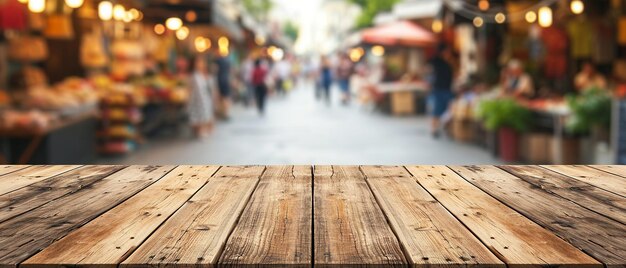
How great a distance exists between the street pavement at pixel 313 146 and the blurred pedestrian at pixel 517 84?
1.04 m

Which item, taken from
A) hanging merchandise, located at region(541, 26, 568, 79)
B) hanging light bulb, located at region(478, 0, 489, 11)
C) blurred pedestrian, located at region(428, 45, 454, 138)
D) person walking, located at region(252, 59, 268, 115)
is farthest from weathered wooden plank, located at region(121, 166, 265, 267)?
person walking, located at region(252, 59, 268, 115)

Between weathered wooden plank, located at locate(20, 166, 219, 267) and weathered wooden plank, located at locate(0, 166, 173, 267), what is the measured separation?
1.6 inches

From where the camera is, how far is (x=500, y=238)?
2.31 m

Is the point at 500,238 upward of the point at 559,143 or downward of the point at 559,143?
upward

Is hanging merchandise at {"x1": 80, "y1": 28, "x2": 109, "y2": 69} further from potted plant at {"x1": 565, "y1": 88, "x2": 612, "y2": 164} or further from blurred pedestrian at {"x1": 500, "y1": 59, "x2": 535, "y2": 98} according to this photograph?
potted plant at {"x1": 565, "y1": 88, "x2": 612, "y2": 164}

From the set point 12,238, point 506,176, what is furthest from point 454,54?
point 12,238

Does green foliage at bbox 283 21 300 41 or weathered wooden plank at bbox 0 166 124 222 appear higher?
green foliage at bbox 283 21 300 41

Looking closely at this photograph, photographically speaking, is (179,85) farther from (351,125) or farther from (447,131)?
(447,131)

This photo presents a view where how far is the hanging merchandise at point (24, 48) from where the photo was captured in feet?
39.3

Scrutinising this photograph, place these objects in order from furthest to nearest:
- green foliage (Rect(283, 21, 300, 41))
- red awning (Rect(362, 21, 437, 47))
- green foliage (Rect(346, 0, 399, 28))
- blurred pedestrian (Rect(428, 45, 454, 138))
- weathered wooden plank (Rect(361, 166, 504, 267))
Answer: green foliage (Rect(283, 21, 300, 41))
green foliage (Rect(346, 0, 399, 28))
red awning (Rect(362, 21, 437, 47))
blurred pedestrian (Rect(428, 45, 454, 138))
weathered wooden plank (Rect(361, 166, 504, 267))

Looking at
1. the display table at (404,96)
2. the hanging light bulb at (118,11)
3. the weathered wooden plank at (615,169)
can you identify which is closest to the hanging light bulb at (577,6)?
the hanging light bulb at (118,11)

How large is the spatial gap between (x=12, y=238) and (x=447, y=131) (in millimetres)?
14152

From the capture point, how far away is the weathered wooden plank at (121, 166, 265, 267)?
81.8 inches

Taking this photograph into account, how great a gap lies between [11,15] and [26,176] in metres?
6.75
